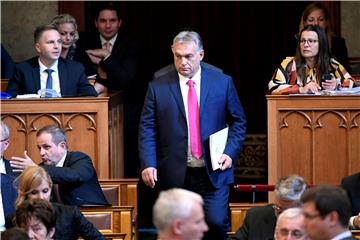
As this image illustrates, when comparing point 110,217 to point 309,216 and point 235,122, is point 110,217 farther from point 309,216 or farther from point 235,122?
point 309,216

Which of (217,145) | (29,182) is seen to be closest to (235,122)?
(217,145)

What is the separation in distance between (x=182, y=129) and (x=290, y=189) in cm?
200

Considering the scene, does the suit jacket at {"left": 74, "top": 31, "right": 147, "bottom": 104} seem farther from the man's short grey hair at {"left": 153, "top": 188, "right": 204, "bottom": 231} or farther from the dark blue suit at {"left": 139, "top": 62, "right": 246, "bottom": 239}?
the man's short grey hair at {"left": 153, "top": 188, "right": 204, "bottom": 231}

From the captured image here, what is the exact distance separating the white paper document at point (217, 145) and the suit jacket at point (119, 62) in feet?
8.39

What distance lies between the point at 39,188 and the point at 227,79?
2167mm

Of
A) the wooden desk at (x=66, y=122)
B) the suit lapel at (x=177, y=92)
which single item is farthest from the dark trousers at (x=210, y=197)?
the wooden desk at (x=66, y=122)

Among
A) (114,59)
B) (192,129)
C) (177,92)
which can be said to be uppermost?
(114,59)

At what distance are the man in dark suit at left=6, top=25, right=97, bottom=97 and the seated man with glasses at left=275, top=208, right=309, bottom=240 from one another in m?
4.09

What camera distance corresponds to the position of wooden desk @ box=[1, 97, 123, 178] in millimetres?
10781

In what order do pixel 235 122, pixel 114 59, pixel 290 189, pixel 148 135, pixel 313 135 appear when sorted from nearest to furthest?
1. pixel 290 189
2. pixel 148 135
3. pixel 235 122
4. pixel 313 135
5. pixel 114 59

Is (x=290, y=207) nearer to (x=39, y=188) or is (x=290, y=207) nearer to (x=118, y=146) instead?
(x=39, y=188)

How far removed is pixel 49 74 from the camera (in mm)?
11023

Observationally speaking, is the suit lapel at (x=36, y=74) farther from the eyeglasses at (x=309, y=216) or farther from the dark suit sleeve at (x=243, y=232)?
the eyeglasses at (x=309, y=216)

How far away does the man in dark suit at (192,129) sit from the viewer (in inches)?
384
